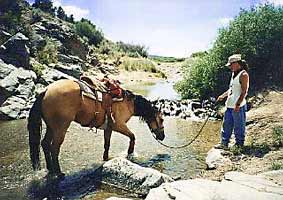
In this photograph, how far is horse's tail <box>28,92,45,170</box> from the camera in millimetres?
7383

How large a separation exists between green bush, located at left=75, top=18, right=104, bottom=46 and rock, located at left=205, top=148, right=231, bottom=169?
45.9m

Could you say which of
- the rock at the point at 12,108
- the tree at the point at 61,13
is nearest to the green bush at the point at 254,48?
the rock at the point at 12,108

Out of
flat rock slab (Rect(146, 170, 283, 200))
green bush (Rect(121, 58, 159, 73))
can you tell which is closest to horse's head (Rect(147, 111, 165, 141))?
flat rock slab (Rect(146, 170, 283, 200))

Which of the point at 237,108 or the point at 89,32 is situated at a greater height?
the point at 89,32

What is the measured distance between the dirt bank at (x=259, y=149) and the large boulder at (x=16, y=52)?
12.1 meters

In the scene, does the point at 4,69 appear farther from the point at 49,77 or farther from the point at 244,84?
the point at 244,84

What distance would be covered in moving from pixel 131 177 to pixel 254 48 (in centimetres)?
1135

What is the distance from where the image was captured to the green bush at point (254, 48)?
1631 cm

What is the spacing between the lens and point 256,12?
16.8 m

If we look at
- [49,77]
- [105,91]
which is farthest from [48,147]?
[49,77]

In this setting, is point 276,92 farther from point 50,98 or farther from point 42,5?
point 42,5

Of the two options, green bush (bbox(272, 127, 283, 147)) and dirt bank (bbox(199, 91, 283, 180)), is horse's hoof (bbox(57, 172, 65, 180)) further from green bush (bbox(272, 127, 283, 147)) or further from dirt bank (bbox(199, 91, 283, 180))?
green bush (bbox(272, 127, 283, 147))

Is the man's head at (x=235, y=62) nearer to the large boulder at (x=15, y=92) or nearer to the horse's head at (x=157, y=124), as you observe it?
the horse's head at (x=157, y=124)

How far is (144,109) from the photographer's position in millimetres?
9344
